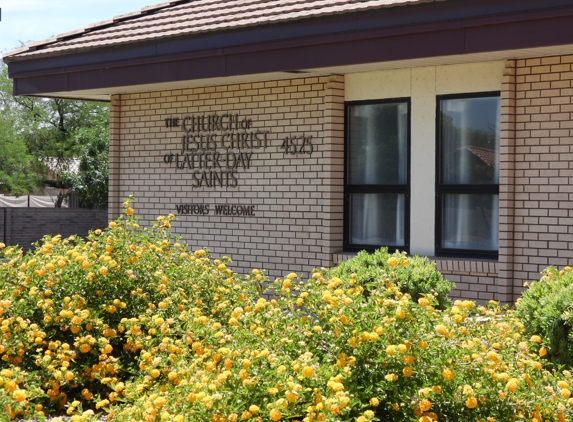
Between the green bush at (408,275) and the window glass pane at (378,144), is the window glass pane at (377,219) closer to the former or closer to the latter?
the window glass pane at (378,144)

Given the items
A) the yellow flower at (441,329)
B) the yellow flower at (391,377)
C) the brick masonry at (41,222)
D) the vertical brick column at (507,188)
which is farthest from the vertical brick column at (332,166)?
the brick masonry at (41,222)

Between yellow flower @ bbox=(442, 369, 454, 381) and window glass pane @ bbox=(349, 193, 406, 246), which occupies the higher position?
window glass pane @ bbox=(349, 193, 406, 246)

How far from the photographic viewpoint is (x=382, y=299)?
4844mm

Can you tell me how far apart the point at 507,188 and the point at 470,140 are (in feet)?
3.00

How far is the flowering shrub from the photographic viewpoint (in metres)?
4.38

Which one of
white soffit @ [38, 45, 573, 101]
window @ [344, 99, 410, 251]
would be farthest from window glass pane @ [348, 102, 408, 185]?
white soffit @ [38, 45, 573, 101]

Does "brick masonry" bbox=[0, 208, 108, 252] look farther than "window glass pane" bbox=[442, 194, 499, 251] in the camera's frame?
Yes

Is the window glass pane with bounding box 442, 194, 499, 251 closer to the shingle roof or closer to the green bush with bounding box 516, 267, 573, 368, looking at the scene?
the shingle roof

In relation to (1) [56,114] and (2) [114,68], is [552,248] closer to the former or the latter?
(2) [114,68]

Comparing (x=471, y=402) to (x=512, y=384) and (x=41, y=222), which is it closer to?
(x=512, y=384)

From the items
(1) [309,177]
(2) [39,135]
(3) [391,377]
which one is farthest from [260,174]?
(2) [39,135]

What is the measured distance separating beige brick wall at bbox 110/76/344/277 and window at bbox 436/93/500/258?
1.47 metres

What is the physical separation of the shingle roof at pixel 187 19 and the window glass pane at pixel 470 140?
5.71ft

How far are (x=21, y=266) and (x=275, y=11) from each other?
5221mm
